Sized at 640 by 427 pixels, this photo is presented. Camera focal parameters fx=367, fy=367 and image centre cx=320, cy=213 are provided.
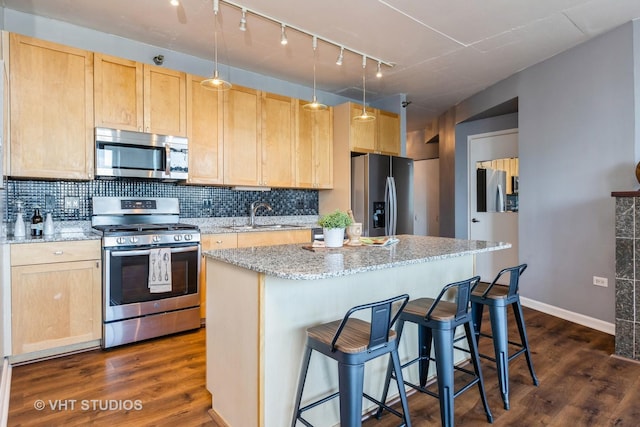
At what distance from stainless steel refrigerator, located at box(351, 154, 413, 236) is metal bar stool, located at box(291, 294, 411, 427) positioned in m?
2.78

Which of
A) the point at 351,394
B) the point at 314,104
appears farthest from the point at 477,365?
the point at 314,104

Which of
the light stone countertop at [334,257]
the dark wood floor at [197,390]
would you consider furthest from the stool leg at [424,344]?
the light stone countertop at [334,257]

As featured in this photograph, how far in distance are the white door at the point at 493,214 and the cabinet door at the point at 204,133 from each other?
372 centimetres

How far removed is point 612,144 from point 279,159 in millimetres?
Answer: 3243

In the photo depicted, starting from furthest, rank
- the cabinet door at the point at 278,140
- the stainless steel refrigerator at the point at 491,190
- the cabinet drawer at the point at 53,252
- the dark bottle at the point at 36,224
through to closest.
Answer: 1. the stainless steel refrigerator at the point at 491,190
2. the cabinet door at the point at 278,140
3. the dark bottle at the point at 36,224
4. the cabinet drawer at the point at 53,252

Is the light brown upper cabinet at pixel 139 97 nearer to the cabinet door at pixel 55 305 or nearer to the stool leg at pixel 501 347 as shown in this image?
the cabinet door at pixel 55 305

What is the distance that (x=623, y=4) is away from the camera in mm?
2820

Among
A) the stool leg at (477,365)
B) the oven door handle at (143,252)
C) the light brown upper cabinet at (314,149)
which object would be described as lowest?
the stool leg at (477,365)

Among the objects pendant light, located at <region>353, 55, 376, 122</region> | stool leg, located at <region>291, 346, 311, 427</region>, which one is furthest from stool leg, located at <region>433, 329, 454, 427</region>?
pendant light, located at <region>353, 55, 376, 122</region>

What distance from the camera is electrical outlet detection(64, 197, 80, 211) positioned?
10.5 feet

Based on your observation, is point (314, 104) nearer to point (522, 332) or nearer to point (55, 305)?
point (522, 332)

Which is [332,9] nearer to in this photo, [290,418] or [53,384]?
→ [290,418]

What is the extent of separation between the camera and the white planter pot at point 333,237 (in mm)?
2180

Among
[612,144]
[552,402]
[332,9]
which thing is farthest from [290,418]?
[612,144]
